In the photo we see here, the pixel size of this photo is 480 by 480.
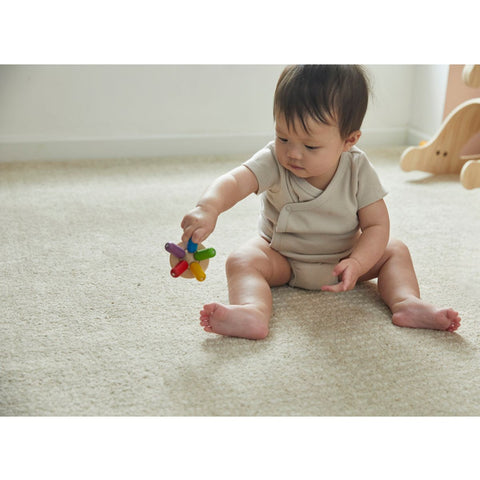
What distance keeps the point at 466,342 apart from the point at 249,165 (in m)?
0.38

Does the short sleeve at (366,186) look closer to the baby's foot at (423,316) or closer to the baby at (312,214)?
the baby at (312,214)

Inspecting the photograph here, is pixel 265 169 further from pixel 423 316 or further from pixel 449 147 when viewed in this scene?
pixel 449 147

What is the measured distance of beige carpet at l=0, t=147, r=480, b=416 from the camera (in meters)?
0.67

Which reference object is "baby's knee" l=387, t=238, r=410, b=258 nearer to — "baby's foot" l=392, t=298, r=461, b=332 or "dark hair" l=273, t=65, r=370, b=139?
"baby's foot" l=392, t=298, r=461, b=332

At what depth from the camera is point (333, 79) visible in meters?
0.77

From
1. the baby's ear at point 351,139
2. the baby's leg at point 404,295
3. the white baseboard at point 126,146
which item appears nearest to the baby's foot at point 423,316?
the baby's leg at point 404,295

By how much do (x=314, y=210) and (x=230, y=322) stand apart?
229 millimetres

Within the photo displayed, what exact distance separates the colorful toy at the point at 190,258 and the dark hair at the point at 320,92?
0.20 metres

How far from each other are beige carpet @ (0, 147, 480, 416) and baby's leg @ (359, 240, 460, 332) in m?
0.02

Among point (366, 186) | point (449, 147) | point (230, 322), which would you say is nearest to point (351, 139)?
point (366, 186)

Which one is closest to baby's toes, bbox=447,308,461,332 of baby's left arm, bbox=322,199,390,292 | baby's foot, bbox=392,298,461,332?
baby's foot, bbox=392,298,461,332
